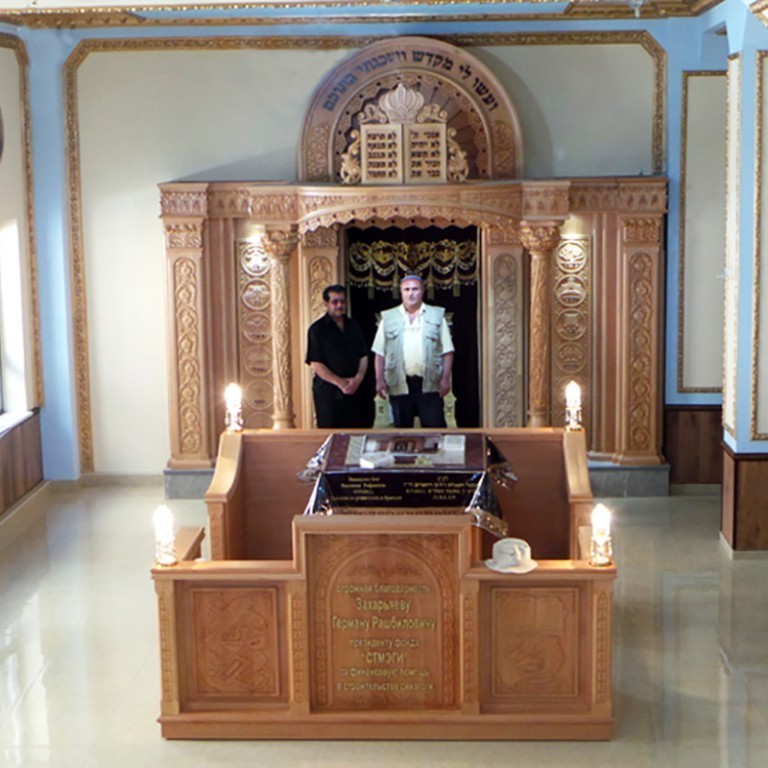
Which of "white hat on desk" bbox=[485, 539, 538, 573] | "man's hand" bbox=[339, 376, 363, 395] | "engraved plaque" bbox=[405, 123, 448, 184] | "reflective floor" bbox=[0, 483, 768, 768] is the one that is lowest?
"reflective floor" bbox=[0, 483, 768, 768]

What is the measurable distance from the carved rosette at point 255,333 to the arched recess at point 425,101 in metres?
0.83

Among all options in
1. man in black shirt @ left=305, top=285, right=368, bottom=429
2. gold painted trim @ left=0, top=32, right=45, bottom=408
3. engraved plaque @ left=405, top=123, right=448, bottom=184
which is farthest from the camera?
gold painted trim @ left=0, top=32, right=45, bottom=408

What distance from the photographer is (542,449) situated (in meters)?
7.89

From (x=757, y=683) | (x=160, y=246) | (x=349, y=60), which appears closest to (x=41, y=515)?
(x=160, y=246)

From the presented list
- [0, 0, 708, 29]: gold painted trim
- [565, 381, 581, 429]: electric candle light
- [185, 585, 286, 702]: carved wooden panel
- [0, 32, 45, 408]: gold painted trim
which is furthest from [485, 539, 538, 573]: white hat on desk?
[0, 32, 45, 408]: gold painted trim

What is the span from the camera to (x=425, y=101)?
10.5 m

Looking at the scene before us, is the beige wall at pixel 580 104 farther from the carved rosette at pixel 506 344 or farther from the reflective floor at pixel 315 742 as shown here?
the reflective floor at pixel 315 742

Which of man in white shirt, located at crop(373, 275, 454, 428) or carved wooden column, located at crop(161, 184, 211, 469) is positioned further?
carved wooden column, located at crop(161, 184, 211, 469)

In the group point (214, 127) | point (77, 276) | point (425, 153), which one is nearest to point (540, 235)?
point (425, 153)

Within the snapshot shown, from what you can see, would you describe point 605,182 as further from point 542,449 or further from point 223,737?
point 223,737

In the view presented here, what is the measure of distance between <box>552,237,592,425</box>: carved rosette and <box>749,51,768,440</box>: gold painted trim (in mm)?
2063

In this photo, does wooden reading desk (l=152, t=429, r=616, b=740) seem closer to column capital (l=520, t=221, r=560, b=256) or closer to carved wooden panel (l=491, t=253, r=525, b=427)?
column capital (l=520, t=221, r=560, b=256)

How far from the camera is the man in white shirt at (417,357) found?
9.69 meters

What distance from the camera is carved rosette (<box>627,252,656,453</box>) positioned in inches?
419
